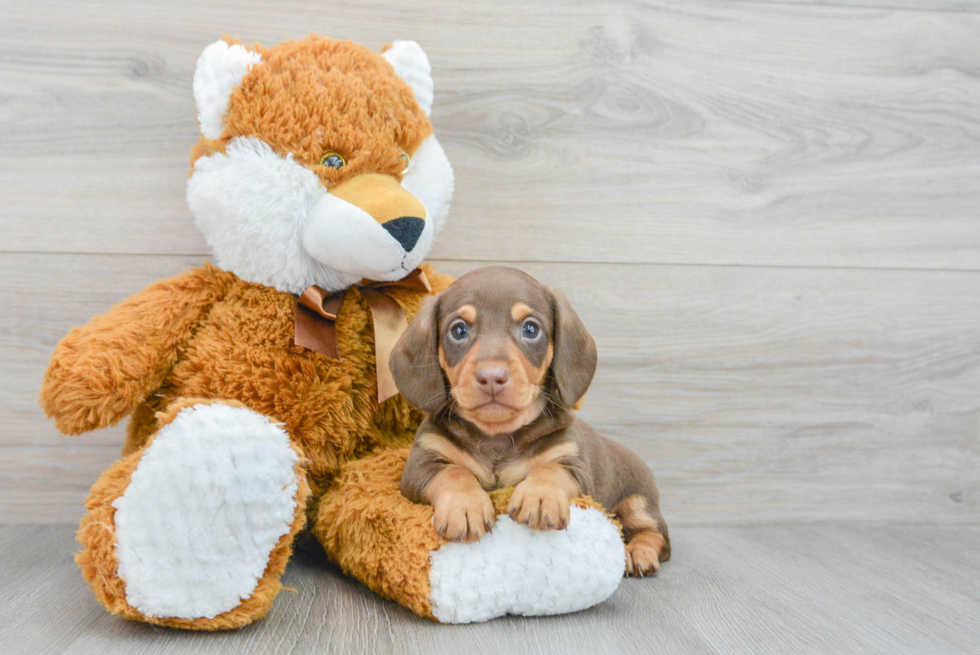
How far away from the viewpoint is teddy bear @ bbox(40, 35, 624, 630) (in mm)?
1113

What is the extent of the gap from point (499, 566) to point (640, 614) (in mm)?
289

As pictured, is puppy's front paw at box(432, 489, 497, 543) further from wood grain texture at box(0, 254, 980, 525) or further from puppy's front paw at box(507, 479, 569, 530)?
wood grain texture at box(0, 254, 980, 525)

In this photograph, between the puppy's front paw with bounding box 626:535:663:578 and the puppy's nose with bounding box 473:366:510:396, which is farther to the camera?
the puppy's front paw with bounding box 626:535:663:578

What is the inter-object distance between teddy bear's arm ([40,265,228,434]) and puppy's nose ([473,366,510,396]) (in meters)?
0.62

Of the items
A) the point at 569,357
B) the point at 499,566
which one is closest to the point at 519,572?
the point at 499,566

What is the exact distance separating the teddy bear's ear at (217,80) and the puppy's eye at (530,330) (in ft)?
2.23

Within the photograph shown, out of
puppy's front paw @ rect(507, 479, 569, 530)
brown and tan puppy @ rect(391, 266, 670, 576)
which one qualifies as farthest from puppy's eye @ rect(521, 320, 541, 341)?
puppy's front paw @ rect(507, 479, 569, 530)

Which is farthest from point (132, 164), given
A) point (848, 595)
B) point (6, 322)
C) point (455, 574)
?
point (848, 595)

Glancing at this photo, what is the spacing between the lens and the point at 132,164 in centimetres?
175

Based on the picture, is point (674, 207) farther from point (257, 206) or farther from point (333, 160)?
point (257, 206)

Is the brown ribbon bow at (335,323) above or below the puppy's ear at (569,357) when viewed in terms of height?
below

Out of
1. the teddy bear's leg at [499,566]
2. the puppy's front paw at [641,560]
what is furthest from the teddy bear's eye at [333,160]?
the puppy's front paw at [641,560]

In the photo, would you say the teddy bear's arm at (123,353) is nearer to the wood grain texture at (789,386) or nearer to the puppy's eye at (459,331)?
the puppy's eye at (459,331)

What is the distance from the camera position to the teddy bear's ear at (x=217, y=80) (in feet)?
4.50
